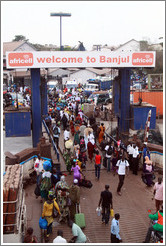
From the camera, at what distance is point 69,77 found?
48469 millimetres

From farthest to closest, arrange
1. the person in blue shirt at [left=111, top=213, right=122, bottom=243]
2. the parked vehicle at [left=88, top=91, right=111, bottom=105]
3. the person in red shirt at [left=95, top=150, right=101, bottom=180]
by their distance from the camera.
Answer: the parked vehicle at [left=88, top=91, right=111, bottom=105] < the person in red shirt at [left=95, top=150, right=101, bottom=180] < the person in blue shirt at [left=111, top=213, right=122, bottom=243]

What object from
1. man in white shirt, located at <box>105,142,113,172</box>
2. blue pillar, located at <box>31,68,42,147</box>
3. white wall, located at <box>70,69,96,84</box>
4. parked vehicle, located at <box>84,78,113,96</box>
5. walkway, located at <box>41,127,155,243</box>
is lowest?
walkway, located at <box>41,127,155,243</box>

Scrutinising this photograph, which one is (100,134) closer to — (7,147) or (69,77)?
(7,147)

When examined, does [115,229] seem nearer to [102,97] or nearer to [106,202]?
[106,202]

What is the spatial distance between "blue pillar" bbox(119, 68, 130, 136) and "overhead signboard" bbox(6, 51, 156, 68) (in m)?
1.77

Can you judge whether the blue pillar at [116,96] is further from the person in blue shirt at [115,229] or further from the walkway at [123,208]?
the person in blue shirt at [115,229]

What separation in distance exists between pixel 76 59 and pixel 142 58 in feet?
10.7

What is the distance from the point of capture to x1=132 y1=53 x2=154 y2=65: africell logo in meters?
14.2

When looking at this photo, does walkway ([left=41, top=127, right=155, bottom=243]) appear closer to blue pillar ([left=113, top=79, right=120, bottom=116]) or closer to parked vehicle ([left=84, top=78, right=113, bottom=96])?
blue pillar ([left=113, top=79, right=120, bottom=116])

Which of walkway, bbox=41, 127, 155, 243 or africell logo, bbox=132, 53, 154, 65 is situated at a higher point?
africell logo, bbox=132, 53, 154, 65

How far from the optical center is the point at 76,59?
45.2 ft

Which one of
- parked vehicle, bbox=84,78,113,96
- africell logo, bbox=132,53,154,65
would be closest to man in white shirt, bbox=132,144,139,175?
africell logo, bbox=132,53,154,65

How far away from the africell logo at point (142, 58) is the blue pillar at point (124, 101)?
1661mm

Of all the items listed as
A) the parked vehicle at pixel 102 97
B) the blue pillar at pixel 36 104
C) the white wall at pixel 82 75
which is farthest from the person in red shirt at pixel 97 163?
the white wall at pixel 82 75
